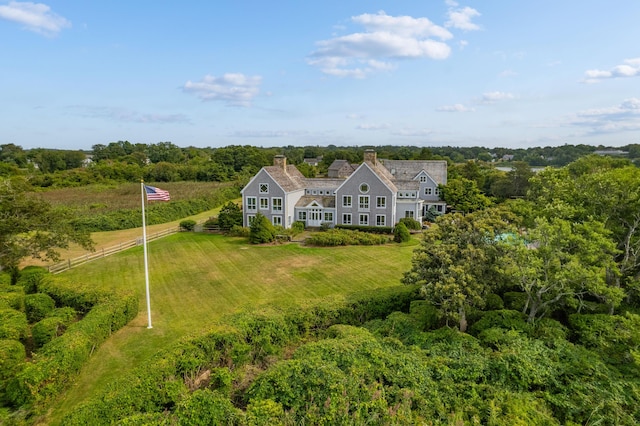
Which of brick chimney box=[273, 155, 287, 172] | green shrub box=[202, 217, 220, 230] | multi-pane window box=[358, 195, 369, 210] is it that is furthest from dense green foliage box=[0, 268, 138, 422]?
brick chimney box=[273, 155, 287, 172]

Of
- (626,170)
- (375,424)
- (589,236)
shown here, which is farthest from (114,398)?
(626,170)

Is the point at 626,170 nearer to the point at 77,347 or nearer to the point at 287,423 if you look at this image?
the point at 287,423

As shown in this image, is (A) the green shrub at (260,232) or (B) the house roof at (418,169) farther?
(B) the house roof at (418,169)

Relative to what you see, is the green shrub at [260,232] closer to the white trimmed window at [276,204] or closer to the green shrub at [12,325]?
the white trimmed window at [276,204]

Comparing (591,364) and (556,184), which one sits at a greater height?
(556,184)

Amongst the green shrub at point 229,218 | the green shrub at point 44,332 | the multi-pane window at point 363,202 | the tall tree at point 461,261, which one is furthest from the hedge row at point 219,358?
the green shrub at point 229,218

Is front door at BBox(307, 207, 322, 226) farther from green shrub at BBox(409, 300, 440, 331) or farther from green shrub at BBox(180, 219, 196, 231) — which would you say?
green shrub at BBox(409, 300, 440, 331)

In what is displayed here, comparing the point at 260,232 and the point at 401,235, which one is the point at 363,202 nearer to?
the point at 401,235
